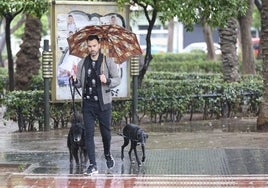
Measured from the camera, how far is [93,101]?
9.93 metres

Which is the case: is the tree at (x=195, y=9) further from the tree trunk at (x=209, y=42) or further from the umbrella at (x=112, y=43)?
the tree trunk at (x=209, y=42)

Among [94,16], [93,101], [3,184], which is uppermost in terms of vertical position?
[94,16]

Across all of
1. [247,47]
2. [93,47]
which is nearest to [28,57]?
[247,47]

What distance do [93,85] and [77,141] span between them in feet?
3.05

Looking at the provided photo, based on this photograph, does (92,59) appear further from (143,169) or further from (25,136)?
(25,136)

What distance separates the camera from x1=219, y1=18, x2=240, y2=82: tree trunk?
19.6m

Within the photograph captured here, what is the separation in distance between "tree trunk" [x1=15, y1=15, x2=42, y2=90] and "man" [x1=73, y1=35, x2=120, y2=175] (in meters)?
10.2

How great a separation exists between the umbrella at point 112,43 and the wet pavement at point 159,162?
1622mm

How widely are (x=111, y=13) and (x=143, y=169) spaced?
19.2 feet

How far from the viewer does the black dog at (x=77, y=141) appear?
33.7 feet

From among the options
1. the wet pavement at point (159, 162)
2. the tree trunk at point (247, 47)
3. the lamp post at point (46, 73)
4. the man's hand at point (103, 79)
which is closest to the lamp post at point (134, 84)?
the wet pavement at point (159, 162)

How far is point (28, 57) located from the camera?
20219 millimetres

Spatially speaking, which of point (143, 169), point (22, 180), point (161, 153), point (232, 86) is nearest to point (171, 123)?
point (232, 86)

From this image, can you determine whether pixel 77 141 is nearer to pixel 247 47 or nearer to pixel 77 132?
pixel 77 132
